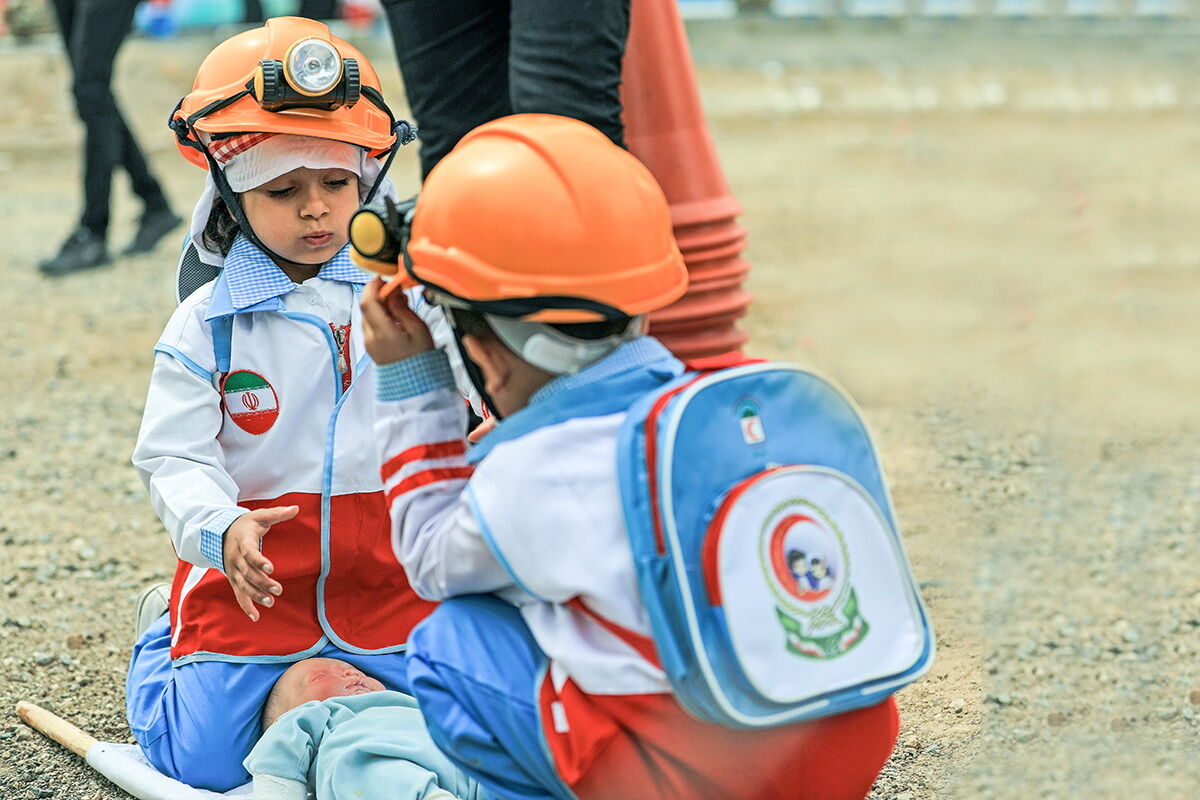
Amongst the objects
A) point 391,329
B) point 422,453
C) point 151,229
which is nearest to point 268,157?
point 391,329

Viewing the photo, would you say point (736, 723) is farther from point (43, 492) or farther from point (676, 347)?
point (43, 492)

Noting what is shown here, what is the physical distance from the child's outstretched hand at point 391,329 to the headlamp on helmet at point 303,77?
51 centimetres

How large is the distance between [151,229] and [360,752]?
557cm

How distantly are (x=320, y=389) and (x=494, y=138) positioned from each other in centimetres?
68

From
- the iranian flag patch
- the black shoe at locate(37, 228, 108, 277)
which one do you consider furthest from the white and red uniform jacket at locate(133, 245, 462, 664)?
the black shoe at locate(37, 228, 108, 277)

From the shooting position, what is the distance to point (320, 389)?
2312mm

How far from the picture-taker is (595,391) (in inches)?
68.5

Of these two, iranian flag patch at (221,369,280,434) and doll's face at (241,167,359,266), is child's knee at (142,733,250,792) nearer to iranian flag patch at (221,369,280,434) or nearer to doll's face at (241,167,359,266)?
iranian flag patch at (221,369,280,434)

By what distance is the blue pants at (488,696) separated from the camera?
1.75 m

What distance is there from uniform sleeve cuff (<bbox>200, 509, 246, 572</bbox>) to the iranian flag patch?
0.22m

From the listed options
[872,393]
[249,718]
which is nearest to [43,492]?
[249,718]

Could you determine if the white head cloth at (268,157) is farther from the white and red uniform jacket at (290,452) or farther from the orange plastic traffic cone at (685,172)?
the orange plastic traffic cone at (685,172)

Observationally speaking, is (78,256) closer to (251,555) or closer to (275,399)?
(275,399)

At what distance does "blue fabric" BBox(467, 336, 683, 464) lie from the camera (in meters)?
1.72
